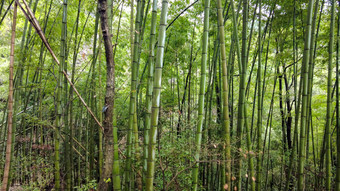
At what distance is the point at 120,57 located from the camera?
17.1 feet

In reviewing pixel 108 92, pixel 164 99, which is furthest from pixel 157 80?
pixel 164 99

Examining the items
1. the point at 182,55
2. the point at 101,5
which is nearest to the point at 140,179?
the point at 101,5

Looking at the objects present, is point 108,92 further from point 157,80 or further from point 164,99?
point 164,99

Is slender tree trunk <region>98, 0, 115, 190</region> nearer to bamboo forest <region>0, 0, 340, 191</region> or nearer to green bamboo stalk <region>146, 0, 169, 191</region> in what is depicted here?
bamboo forest <region>0, 0, 340, 191</region>

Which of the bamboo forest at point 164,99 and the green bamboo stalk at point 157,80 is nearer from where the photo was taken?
the green bamboo stalk at point 157,80

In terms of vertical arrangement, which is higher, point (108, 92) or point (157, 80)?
point (157, 80)

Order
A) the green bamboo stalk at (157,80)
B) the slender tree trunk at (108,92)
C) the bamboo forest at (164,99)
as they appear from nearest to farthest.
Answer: the green bamboo stalk at (157,80), the slender tree trunk at (108,92), the bamboo forest at (164,99)

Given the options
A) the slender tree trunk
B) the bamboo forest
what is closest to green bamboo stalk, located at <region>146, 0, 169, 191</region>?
the bamboo forest

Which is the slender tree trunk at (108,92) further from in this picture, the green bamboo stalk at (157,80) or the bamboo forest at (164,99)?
the green bamboo stalk at (157,80)

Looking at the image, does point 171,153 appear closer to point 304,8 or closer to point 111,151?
point 111,151

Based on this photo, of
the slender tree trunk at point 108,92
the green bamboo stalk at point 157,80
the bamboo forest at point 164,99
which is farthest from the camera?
the bamboo forest at point 164,99

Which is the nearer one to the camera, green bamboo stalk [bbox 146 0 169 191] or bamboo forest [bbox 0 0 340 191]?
green bamboo stalk [bbox 146 0 169 191]

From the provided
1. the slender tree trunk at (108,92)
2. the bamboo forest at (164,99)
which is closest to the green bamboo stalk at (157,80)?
the bamboo forest at (164,99)

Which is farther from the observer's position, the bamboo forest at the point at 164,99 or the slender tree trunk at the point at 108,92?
the bamboo forest at the point at 164,99
